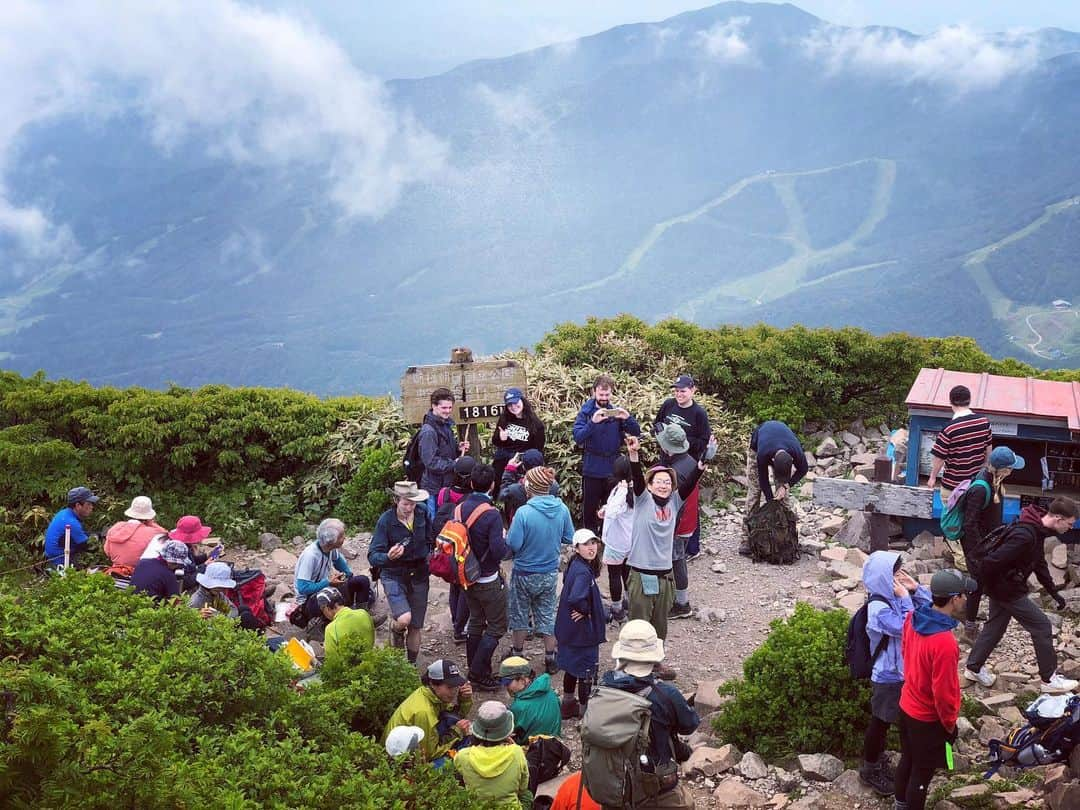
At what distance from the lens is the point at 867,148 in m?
135

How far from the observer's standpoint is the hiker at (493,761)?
5445 mm

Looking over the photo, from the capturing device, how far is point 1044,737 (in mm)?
5922

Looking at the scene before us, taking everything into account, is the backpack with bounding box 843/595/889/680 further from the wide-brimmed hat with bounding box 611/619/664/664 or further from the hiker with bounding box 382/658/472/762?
the hiker with bounding box 382/658/472/762

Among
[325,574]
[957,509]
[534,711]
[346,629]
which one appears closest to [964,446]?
[957,509]

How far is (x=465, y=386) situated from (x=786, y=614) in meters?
4.71

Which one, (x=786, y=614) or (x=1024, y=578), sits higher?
(x=1024, y=578)

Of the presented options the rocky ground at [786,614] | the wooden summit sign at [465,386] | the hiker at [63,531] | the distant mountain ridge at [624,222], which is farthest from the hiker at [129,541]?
the distant mountain ridge at [624,222]

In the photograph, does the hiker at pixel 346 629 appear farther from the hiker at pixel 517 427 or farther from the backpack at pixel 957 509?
the backpack at pixel 957 509

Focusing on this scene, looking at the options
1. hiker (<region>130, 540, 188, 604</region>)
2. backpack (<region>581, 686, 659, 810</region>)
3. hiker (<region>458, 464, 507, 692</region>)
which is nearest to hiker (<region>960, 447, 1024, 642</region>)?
hiker (<region>458, 464, 507, 692</region>)

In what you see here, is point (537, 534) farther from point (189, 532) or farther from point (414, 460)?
point (189, 532)

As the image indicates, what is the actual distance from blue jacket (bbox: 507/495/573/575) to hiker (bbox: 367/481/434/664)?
0.79 metres

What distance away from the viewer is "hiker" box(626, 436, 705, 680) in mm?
7680

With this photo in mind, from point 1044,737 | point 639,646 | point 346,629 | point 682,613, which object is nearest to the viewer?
point 639,646

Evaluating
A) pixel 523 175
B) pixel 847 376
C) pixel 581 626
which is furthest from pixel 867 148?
pixel 581 626
